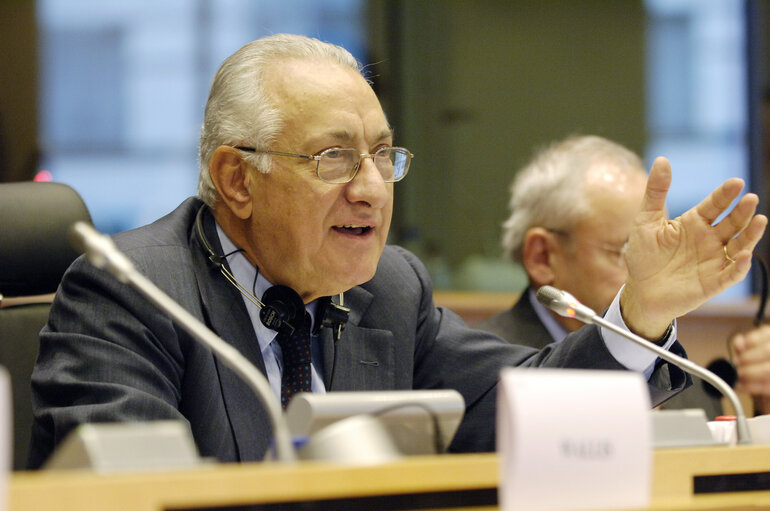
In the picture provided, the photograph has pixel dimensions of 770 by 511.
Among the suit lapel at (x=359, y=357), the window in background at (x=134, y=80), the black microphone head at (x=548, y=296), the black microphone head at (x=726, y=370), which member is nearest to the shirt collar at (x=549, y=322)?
the black microphone head at (x=726, y=370)

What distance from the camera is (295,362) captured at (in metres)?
1.65

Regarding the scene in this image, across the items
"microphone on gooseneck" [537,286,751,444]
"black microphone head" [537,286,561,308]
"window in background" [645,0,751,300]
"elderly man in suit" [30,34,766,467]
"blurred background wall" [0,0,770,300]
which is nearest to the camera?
"microphone on gooseneck" [537,286,751,444]

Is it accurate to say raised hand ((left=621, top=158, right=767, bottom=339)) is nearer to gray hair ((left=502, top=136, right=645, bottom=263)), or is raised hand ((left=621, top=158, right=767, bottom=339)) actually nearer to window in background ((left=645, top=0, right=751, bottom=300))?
gray hair ((left=502, top=136, right=645, bottom=263))

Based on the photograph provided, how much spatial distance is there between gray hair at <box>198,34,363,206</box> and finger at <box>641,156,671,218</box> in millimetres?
594

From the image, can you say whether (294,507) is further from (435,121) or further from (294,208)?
(435,121)

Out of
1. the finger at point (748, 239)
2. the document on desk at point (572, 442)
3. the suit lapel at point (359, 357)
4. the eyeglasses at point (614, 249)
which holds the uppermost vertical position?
the finger at point (748, 239)

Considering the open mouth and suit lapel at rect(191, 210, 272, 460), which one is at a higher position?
the open mouth

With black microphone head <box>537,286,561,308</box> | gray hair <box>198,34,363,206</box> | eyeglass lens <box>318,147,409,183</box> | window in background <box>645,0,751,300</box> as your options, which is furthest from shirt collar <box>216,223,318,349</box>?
window in background <box>645,0,751,300</box>

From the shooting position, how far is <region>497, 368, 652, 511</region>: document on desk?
81 cm

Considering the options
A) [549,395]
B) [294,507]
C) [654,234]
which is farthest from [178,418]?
[654,234]

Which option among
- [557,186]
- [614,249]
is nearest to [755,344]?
[614,249]

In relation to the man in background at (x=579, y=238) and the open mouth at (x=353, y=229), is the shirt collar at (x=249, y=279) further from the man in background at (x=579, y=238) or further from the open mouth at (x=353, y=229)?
the man in background at (x=579, y=238)

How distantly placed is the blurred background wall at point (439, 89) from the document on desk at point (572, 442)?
4269 mm

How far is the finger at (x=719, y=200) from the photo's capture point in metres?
1.46
